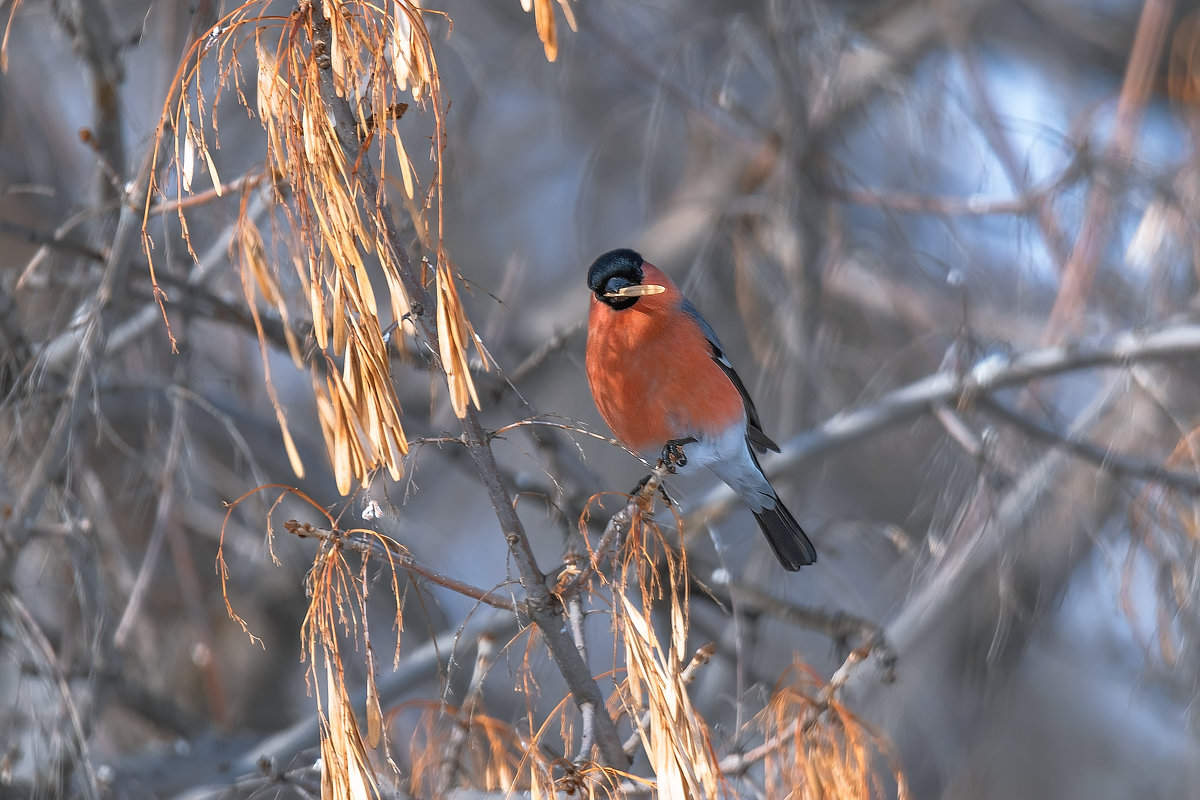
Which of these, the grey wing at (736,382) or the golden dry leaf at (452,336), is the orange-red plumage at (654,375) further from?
the golden dry leaf at (452,336)

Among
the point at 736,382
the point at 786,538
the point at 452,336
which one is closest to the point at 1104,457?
the point at 786,538

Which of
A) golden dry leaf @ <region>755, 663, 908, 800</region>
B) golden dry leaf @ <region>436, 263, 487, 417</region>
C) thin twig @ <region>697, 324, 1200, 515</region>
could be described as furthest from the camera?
thin twig @ <region>697, 324, 1200, 515</region>

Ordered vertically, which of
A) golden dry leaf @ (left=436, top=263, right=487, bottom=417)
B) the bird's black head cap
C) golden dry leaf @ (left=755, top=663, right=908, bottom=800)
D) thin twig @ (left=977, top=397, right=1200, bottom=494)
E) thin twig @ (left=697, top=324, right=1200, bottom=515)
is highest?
the bird's black head cap

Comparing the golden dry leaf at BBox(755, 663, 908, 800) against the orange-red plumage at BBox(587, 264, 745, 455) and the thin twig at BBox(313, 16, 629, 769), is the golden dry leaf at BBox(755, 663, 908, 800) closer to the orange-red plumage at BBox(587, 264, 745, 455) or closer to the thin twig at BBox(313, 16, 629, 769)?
the thin twig at BBox(313, 16, 629, 769)

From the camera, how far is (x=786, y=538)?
10.2 feet

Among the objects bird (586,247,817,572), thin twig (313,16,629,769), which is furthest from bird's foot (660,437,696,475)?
thin twig (313,16,629,769)

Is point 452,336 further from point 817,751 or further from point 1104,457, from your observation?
point 1104,457

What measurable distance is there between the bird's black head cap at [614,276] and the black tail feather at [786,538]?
0.80m

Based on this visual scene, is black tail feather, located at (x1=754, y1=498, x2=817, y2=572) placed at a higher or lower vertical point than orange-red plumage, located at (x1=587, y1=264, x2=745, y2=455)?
lower

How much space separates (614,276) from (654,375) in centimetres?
29

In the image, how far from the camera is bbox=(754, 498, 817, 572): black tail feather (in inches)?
121

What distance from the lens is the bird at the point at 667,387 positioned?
2863 mm

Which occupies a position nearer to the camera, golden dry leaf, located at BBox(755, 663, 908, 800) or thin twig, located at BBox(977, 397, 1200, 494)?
golden dry leaf, located at BBox(755, 663, 908, 800)

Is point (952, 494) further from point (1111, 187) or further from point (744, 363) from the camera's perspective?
point (744, 363)
